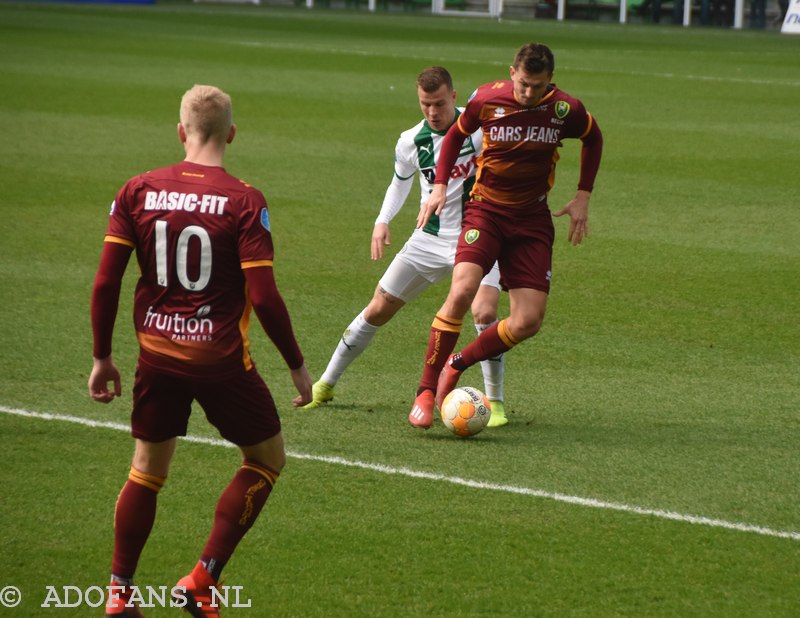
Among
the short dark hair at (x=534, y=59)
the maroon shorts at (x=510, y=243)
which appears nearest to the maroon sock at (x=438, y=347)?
the maroon shorts at (x=510, y=243)

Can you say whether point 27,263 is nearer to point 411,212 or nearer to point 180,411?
point 411,212

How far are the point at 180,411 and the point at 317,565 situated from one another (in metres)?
1.05

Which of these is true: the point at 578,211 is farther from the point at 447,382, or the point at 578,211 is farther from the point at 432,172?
the point at 447,382

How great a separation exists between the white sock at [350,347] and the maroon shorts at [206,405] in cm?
290

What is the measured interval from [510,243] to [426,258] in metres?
0.58

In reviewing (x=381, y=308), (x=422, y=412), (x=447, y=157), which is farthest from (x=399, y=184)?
(x=422, y=412)

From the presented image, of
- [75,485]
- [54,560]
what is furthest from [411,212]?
[54,560]

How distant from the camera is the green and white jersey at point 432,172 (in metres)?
7.81

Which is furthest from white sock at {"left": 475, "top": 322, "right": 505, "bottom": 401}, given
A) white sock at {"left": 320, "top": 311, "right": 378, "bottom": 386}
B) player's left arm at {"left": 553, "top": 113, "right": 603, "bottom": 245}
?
player's left arm at {"left": 553, "top": 113, "right": 603, "bottom": 245}

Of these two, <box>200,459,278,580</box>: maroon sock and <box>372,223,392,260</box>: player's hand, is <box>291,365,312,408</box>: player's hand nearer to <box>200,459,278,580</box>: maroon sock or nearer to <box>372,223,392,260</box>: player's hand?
<box>200,459,278,580</box>: maroon sock

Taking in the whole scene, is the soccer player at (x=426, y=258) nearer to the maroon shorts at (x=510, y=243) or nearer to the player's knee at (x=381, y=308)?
the player's knee at (x=381, y=308)

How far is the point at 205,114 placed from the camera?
4.69 meters

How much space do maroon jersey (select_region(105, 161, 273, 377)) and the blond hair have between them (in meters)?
0.12

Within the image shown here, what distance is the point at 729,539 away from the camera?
5.78 meters
